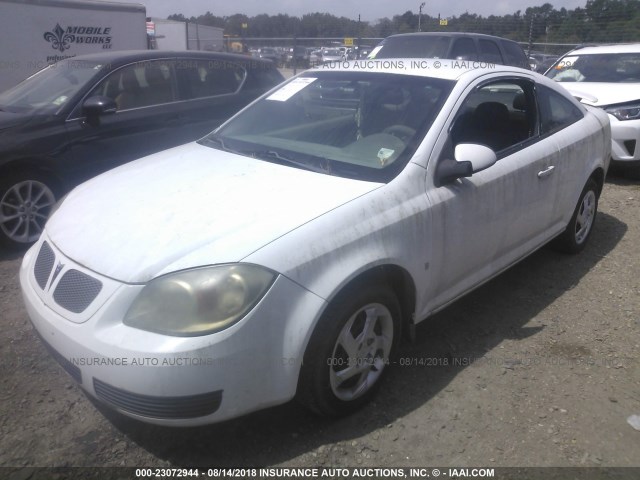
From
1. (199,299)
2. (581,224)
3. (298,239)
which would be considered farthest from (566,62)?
(199,299)

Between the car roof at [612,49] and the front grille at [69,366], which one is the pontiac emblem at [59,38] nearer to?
the car roof at [612,49]

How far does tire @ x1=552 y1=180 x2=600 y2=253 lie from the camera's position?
442cm

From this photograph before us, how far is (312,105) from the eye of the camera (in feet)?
11.7

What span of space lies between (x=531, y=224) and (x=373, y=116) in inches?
51.9

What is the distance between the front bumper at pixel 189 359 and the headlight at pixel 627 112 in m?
6.03

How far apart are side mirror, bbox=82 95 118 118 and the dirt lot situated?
184 centimetres

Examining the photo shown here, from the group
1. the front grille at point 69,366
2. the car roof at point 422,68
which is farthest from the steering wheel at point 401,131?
the front grille at point 69,366

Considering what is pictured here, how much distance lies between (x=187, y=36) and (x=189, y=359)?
2243 cm

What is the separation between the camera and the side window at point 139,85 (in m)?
5.24

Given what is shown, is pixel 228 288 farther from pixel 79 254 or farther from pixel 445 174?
pixel 445 174

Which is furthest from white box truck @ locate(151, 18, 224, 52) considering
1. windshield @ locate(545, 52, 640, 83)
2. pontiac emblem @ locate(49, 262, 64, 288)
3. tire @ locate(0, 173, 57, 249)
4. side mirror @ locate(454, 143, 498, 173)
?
pontiac emblem @ locate(49, 262, 64, 288)

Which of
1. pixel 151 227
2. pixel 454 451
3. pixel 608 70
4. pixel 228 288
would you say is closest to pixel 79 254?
pixel 151 227

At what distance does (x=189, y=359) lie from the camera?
205 centimetres

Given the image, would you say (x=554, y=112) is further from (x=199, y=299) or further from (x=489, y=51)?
(x=489, y=51)
